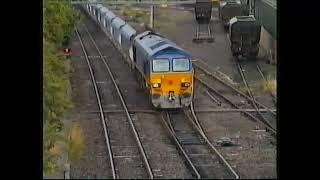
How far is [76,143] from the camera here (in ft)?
18.6

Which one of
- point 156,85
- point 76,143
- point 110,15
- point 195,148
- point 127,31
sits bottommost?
point 195,148

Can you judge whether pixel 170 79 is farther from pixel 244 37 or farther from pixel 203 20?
pixel 203 20

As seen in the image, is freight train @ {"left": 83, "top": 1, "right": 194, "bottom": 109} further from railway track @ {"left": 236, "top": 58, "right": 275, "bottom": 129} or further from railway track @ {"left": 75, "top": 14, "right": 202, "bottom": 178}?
railway track @ {"left": 236, "top": 58, "right": 275, "bottom": 129}

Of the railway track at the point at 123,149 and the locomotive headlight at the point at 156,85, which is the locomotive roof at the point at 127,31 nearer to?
the railway track at the point at 123,149

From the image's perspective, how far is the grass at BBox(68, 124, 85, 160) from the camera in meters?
5.26

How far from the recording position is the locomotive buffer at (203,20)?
12212 mm

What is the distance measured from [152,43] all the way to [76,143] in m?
2.66

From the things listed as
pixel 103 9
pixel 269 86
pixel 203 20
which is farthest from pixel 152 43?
pixel 103 9

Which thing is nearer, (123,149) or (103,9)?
(123,149)

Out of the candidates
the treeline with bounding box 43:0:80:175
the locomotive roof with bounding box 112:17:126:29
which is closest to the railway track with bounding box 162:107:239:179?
the treeline with bounding box 43:0:80:175

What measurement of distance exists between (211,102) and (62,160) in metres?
3.62
